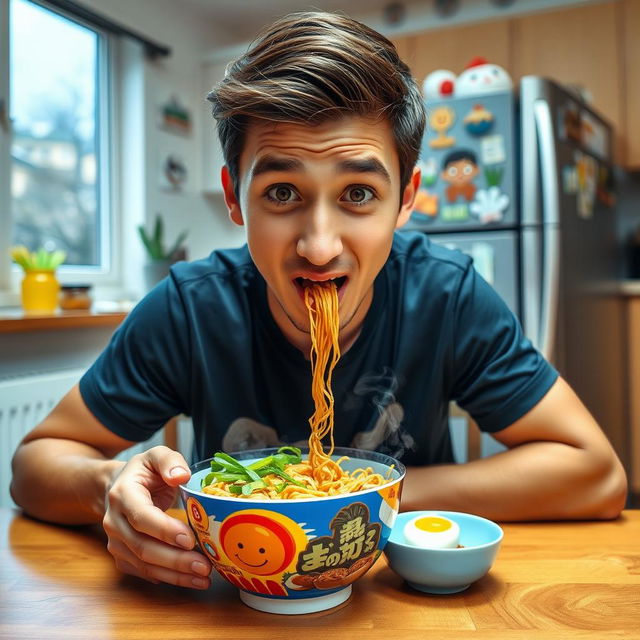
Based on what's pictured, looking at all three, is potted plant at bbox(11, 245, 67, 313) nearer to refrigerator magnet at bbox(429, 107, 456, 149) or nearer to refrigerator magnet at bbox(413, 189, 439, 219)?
refrigerator magnet at bbox(413, 189, 439, 219)

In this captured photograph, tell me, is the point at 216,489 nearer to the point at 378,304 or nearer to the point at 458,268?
the point at 378,304

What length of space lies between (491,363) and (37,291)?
5.90ft

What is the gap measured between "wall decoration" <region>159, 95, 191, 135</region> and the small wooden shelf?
1299 millimetres

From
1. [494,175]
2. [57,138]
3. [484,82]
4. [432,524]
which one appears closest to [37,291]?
[57,138]

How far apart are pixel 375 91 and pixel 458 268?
1.29 feet

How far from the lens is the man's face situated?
84cm

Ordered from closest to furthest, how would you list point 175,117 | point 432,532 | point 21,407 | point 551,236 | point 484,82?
1. point 432,532
2. point 21,407
3. point 551,236
4. point 484,82
5. point 175,117

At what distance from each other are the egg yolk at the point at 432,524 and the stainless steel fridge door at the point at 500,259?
188cm

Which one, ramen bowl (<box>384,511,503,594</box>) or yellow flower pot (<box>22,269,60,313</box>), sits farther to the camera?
yellow flower pot (<box>22,269,60,313</box>)

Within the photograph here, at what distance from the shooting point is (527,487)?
948 millimetres

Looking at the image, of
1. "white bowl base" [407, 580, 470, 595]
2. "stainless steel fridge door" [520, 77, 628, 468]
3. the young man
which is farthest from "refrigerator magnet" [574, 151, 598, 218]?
"white bowl base" [407, 580, 470, 595]

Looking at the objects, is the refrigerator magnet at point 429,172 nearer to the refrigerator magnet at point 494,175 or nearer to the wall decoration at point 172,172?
the refrigerator magnet at point 494,175

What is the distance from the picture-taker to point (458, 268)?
3.92ft

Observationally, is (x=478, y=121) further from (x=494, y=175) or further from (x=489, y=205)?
(x=489, y=205)
